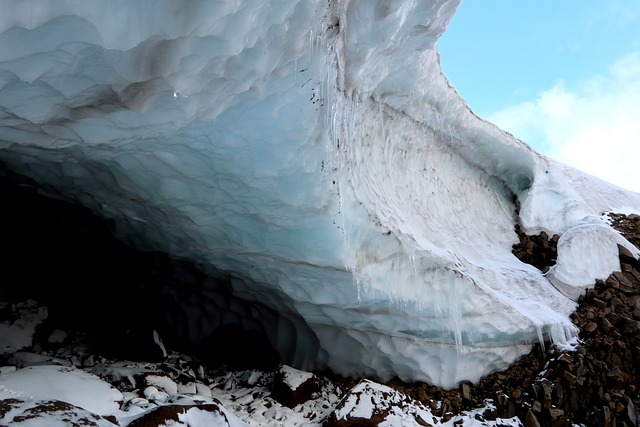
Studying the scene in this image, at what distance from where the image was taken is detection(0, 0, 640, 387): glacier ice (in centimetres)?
246

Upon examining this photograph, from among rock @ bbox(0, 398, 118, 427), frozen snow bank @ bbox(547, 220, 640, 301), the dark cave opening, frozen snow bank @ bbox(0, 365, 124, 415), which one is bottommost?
rock @ bbox(0, 398, 118, 427)

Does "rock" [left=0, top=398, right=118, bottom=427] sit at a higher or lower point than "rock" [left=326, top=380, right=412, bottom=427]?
lower

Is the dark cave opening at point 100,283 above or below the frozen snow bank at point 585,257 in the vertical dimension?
below

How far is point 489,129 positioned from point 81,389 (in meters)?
6.41

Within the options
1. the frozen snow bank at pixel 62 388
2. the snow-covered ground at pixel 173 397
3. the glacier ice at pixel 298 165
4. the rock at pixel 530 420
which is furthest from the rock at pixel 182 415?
the rock at pixel 530 420

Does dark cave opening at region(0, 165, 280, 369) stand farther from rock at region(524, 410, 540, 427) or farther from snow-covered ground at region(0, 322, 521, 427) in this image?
rock at region(524, 410, 540, 427)

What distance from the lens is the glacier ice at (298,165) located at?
246cm

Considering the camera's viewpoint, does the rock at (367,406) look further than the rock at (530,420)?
No

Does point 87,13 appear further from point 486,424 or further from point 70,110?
point 486,424

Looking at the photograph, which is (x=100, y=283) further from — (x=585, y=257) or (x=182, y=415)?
(x=585, y=257)

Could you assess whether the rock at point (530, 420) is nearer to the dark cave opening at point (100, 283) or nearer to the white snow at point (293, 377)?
the white snow at point (293, 377)

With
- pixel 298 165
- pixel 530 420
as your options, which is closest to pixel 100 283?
pixel 298 165

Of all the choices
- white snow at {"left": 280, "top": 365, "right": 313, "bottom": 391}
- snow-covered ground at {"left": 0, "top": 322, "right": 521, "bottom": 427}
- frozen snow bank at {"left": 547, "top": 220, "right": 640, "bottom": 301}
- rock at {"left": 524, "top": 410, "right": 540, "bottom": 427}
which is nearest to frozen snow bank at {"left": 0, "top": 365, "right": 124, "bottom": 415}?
snow-covered ground at {"left": 0, "top": 322, "right": 521, "bottom": 427}

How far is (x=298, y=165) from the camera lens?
3.60 meters
